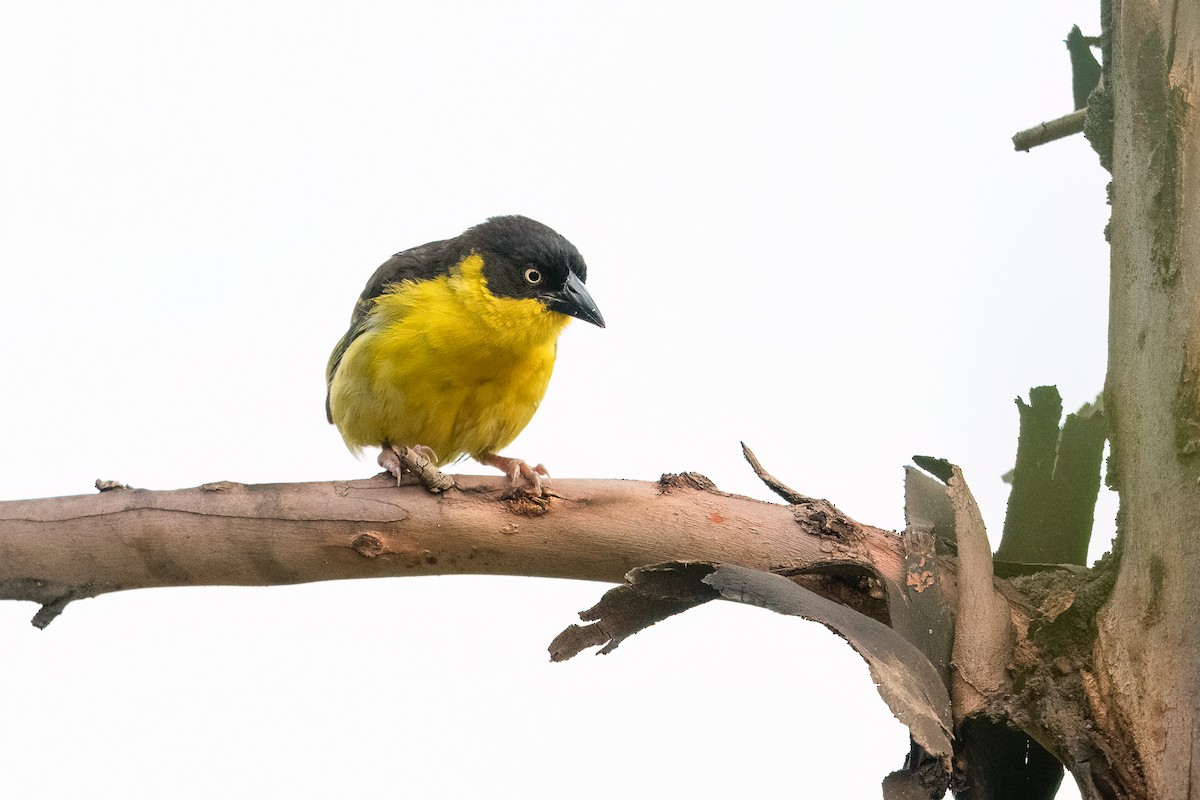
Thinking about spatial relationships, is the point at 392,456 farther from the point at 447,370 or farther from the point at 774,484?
the point at 774,484

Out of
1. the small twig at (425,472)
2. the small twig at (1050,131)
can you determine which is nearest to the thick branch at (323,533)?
the small twig at (425,472)

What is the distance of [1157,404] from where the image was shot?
5.99 feet

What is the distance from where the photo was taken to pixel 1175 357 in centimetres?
181

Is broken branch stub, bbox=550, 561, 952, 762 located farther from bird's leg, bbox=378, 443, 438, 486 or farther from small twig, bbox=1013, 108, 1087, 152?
small twig, bbox=1013, 108, 1087, 152

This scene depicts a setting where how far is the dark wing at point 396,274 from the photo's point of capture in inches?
152

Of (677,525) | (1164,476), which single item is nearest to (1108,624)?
(1164,476)

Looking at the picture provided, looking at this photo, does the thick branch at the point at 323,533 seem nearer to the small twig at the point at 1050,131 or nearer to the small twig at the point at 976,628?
the small twig at the point at 976,628

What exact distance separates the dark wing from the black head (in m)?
0.16

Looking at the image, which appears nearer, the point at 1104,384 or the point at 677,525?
the point at 1104,384

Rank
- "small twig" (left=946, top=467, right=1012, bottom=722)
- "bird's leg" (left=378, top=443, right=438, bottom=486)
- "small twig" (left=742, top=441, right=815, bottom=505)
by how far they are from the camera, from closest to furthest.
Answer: "small twig" (left=946, top=467, right=1012, bottom=722), "small twig" (left=742, top=441, right=815, bottom=505), "bird's leg" (left=378, top=443, right=438, bottom=486)

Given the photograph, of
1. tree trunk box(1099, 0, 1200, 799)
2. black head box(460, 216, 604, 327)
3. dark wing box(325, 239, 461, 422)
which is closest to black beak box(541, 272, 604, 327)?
black head box(460, 216, 604, 327)

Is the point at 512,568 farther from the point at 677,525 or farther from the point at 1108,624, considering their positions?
the point at 1108,624

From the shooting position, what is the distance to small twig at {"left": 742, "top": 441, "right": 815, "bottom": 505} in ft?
7.23

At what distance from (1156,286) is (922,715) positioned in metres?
0.79
